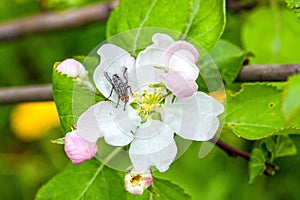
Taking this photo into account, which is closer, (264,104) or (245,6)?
(264,104)

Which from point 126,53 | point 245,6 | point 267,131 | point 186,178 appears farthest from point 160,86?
point 186,178

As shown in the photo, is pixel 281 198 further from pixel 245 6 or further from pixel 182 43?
pixel 182 43

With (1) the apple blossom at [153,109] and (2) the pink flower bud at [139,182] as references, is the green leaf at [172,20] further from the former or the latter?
(2) the pink flower bud at [139,182]

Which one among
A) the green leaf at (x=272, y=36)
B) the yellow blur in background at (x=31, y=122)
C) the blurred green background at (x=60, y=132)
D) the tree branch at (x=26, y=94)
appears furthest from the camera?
the yellow blur in background at (x=31, y=122)

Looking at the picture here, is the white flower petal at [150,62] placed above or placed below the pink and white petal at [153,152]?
above

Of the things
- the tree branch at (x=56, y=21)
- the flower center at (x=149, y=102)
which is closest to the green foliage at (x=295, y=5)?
the flower center at (x=149, y=102)

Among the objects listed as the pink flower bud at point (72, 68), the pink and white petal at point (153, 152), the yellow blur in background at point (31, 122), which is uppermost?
the pink flower bud at point (72, 68)

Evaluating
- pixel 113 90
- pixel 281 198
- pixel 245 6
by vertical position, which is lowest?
pixel 281 198
